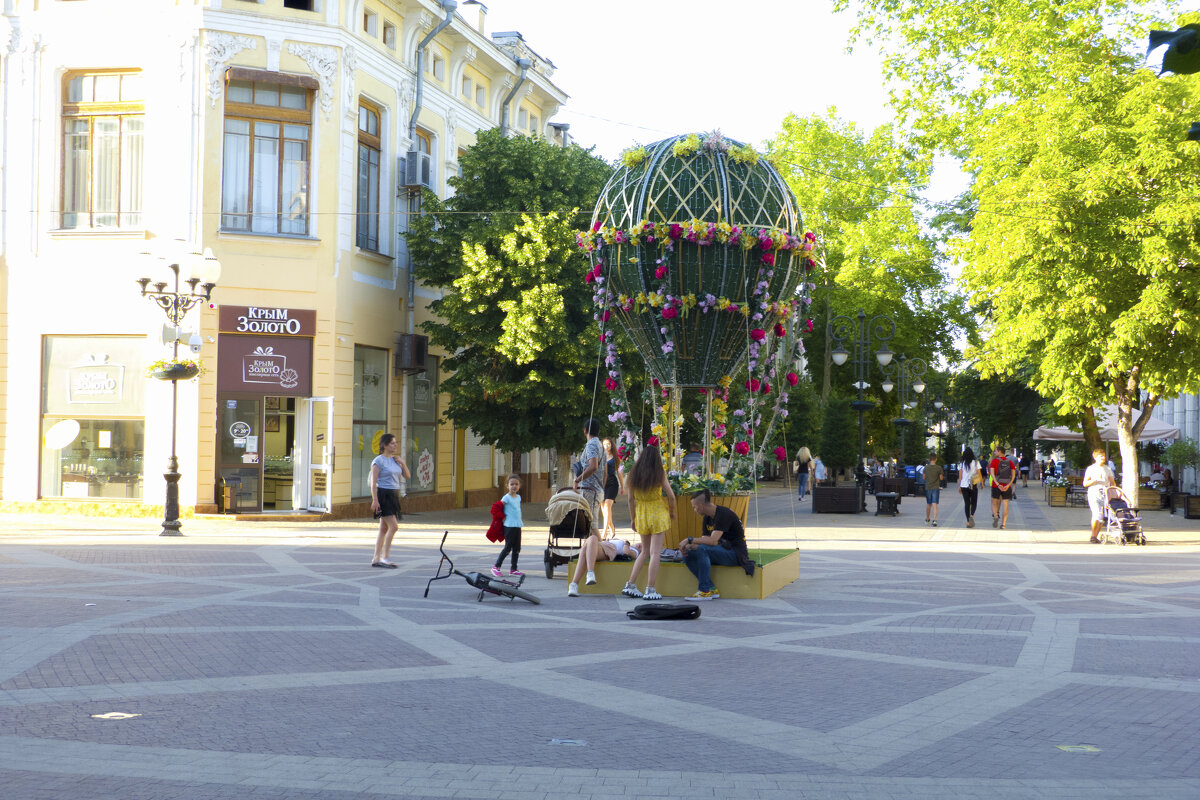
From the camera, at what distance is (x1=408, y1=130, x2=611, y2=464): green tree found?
82.2 feet

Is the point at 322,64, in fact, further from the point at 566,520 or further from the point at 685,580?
the point at 685,580

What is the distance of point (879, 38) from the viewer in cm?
3008

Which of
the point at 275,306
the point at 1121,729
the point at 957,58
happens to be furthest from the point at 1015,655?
the point at 957,58

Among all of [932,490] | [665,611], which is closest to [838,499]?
[932,490]

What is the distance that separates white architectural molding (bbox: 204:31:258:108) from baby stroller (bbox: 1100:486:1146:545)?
64.4 feet

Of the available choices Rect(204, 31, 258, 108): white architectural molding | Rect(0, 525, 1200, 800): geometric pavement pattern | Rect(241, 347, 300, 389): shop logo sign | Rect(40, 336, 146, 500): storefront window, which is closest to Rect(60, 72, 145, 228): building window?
Rect(204, 31, 258, 108): white architectural molding

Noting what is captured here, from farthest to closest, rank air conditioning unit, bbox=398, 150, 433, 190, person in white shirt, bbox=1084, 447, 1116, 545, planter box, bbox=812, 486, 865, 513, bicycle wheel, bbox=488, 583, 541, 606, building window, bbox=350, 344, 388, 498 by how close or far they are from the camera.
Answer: planter box, bbox=812, 486, 865, 513 < air conditioning unit, bbox=398, 150, 433, 190 < building window, bbox=350, 344, 388, 498 < person in white shirt, bbox=1084, 447, 1116, 545 < bicycle wheel, bbox=488, 583, 541, 606

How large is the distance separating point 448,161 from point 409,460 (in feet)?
26.5

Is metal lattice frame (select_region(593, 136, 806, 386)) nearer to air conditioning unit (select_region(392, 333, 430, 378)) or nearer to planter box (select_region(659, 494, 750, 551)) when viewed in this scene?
planter box (select_region(659, 494, 750, 551))

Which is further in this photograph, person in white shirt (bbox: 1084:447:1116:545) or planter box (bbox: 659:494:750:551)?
person in white shirt (bbox: 1084:447:1116:545)

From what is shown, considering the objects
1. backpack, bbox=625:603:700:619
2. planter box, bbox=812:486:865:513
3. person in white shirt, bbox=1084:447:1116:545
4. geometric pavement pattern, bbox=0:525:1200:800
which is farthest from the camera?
planter box, bbox=812:486:865:513

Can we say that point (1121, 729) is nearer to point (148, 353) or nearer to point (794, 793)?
point (794, 793)

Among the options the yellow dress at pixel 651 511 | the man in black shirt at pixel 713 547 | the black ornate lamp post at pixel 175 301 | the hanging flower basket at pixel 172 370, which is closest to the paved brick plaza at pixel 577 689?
the man in black shirt at pixel 713 547

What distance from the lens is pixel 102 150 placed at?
24.9 meters
